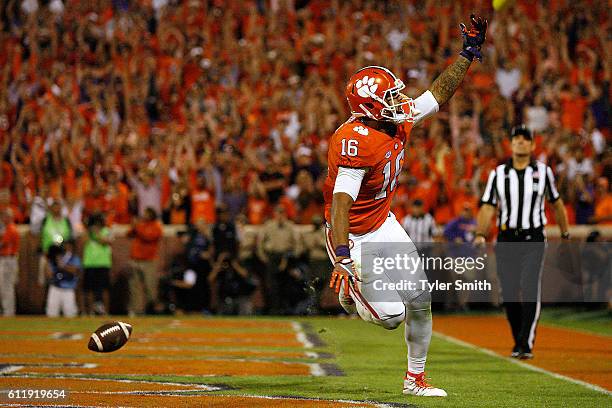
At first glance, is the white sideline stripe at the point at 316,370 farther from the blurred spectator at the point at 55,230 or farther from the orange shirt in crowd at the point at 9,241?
the orange shirt in crowd at the point at 9,241

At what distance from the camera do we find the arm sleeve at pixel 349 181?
19.6 feet

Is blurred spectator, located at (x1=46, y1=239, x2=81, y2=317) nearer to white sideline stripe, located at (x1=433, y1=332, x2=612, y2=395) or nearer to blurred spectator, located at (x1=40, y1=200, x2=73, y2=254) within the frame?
blurred spectator, located at (x1=40, y1=200, x2=73, y2=254)

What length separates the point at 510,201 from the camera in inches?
360

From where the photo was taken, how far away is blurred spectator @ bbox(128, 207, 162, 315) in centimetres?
1598

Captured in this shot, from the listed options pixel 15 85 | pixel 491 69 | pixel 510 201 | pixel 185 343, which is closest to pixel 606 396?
pixel 510 201

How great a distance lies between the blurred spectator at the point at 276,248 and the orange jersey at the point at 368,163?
9.14 m

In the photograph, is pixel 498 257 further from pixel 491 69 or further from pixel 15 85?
pixel 15 85

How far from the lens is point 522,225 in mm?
9078

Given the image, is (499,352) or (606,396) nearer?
(606,396)

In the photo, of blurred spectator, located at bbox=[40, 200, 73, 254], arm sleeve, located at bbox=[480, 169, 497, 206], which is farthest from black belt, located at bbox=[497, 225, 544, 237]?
blurred spectator, located at bbox=[40, 200, 73, 254]

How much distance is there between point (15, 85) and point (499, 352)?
433 inches

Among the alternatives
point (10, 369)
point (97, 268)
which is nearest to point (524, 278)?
point (10, 369)

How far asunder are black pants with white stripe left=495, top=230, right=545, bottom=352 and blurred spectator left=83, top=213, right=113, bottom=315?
825cm

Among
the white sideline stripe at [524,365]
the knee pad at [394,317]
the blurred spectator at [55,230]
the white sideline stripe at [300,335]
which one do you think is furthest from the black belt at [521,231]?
the blurred spectator at [55,230]
